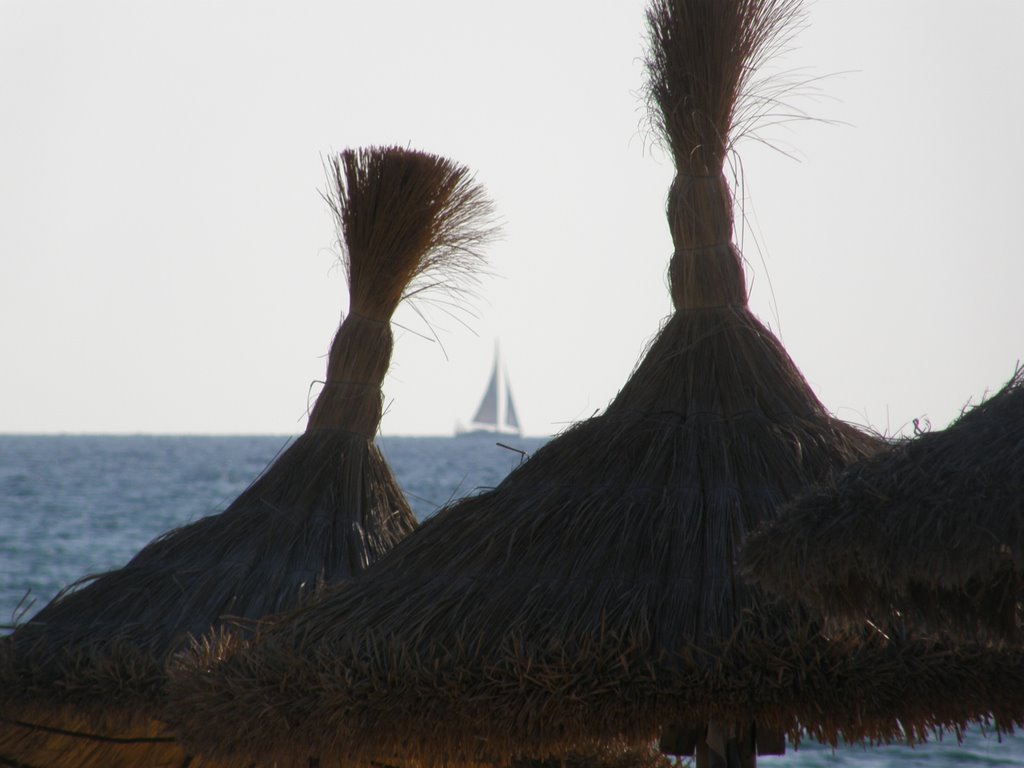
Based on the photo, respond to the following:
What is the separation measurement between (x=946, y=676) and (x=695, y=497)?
60 centimetres

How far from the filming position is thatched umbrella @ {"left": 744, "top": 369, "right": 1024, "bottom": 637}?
1997 mm

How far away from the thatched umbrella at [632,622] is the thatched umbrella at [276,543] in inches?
25.9

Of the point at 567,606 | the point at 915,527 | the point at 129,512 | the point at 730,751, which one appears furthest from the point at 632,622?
the point at 129,512

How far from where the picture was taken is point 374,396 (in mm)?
4012

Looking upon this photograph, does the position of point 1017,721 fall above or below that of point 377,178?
below

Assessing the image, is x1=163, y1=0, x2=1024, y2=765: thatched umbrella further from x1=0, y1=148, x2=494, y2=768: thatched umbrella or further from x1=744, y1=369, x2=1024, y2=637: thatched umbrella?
x1=0, y1=148, x2=494, y2=768: thatched umbrella

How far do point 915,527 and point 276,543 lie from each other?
2065mm

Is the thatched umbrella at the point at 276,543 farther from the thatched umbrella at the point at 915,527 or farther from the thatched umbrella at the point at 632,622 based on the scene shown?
the thatched umbrella at the point at 915,527

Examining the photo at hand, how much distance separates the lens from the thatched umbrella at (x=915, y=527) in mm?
1997

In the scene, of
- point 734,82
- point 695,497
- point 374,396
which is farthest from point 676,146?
point 374,396

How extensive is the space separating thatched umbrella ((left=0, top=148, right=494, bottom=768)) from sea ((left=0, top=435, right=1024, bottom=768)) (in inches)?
7.4

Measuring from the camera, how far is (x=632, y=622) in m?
2.53

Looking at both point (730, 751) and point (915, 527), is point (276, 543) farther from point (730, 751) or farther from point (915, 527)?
point (915, 527)

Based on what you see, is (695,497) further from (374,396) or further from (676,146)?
(374,396)
